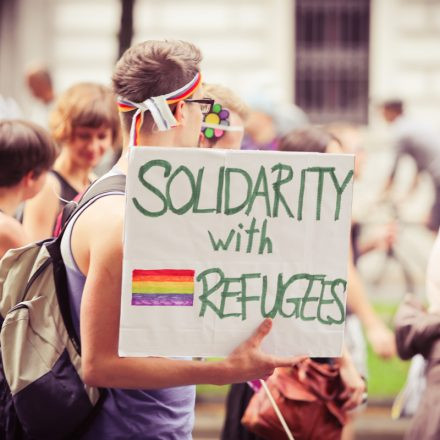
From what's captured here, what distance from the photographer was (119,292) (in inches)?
106

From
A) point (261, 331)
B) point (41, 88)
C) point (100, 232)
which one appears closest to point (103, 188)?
point (100, 232)

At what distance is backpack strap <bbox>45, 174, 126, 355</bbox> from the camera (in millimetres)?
2850

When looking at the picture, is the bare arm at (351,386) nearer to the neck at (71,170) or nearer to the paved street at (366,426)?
the neck at (71,170)

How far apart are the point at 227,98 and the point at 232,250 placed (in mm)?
1625

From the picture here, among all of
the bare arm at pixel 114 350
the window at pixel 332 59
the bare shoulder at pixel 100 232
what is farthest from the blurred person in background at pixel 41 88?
the window at pixel 332 59

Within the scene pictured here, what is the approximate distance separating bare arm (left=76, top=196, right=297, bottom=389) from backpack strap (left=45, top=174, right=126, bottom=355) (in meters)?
0.10

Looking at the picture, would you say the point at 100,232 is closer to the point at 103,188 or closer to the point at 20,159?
the point at 103,188

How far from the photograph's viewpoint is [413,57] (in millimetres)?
18984

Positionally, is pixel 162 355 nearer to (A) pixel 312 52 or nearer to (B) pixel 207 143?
(B) pixel 207 143

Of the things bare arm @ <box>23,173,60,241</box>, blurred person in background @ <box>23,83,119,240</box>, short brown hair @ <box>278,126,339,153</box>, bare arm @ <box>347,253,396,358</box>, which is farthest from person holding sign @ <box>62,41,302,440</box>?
bare arm @ <box>347,253,396,358</box>

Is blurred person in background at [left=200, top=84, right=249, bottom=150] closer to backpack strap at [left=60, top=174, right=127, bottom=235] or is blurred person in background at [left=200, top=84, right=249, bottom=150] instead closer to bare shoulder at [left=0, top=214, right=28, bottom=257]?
bare shoulder at [left=0, top=214, right=28, bottom=257]

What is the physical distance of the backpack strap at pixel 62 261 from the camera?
2850mm

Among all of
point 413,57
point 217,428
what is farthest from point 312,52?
point 217,428

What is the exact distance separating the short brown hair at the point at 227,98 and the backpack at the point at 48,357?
136cm
